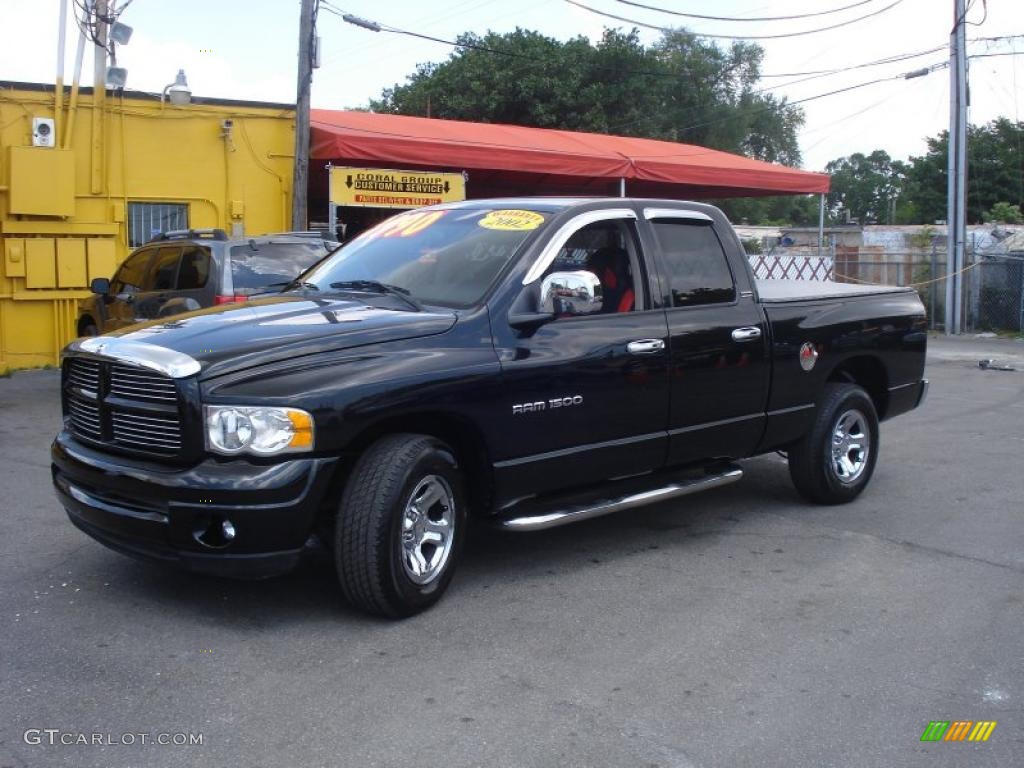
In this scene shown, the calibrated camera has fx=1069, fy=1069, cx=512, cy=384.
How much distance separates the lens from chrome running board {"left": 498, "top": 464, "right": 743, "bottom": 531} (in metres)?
5.05

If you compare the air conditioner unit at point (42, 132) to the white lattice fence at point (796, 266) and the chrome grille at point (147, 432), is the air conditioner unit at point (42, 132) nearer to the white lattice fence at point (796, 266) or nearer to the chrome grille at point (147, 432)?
the chrome grille at point (147, 432)

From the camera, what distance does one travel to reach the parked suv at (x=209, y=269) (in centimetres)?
1005

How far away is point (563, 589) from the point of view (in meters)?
5.21

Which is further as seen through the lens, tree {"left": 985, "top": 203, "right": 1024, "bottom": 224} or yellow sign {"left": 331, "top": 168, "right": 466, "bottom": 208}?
tree {"left": 985, "top": 203, "right": 1024, "bottom": 224}

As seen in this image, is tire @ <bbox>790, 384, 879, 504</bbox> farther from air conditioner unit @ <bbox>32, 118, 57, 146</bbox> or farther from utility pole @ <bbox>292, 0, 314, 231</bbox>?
air conditioner unit @ <bbox>32, 118, 57, 146</bbox>

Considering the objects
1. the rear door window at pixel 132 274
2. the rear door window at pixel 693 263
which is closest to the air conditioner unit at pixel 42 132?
the rear door window at pixel 132 274

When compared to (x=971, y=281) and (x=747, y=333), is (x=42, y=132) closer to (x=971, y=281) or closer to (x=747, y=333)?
(x=747, y=333)

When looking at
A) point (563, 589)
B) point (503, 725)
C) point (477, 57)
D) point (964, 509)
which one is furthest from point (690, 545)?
point (477, 57)

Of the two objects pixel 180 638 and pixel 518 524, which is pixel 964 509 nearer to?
pixel 518 524

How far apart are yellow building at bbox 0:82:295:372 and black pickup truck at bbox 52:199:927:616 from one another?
9.64m

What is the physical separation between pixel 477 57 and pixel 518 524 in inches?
1398

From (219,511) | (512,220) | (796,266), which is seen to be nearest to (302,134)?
(512,220)

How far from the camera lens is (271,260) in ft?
33.9

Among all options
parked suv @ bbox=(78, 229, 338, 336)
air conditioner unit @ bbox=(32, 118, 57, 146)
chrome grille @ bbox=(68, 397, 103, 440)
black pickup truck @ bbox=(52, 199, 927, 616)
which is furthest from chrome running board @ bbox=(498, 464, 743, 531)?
air conditioner unit @ bbox=(32, 118, 57, 146)
